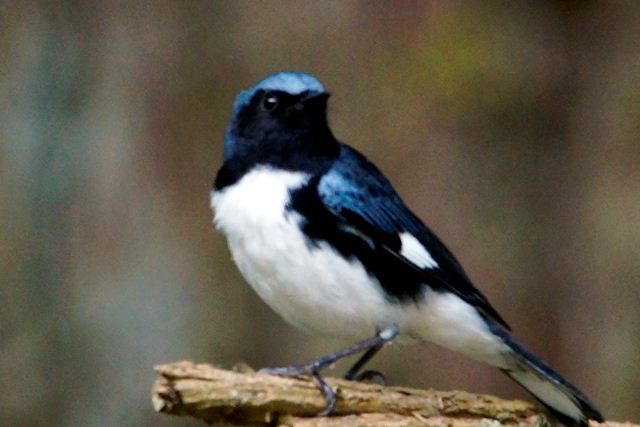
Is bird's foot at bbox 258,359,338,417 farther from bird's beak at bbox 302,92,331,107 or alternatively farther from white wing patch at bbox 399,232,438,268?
bird's beak at bbox 302,92,331,107

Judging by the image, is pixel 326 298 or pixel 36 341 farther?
pixel 36 341

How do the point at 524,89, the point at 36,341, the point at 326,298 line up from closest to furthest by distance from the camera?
the point at 326,298 → the point at 524,89 → the point at 36,341

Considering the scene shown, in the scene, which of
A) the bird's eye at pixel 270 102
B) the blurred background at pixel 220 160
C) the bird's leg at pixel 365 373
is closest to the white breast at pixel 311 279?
the bird's leg at pixel 365 373

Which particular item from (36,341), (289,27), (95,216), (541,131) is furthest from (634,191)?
(36,341)

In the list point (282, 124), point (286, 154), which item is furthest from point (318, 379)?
point (282, 124)

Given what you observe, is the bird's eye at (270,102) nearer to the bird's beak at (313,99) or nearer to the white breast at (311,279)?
the bird's beak at (313,99)

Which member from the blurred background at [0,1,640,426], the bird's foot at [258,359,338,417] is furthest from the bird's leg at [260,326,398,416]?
the blurred background at [0,1,640,426]

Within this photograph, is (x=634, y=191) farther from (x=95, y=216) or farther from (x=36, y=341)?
(x=36, y=341)
